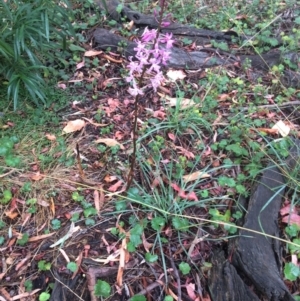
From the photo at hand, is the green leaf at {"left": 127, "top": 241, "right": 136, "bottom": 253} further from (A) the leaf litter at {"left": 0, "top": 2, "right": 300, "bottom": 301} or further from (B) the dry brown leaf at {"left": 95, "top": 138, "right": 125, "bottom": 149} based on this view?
(B) the dry brown leaf at {"left": 95, "top": 138, "right": 125, "bottom": 149}

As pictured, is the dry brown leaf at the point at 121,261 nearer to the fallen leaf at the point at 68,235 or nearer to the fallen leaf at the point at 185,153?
the fallen leaf at the point at 68,235

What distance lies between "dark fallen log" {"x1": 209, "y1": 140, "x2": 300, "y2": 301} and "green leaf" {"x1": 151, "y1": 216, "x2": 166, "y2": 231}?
308 mm

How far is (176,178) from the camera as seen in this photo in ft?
7.64

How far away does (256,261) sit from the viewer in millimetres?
1921

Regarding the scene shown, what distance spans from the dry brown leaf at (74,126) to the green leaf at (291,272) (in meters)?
1.47

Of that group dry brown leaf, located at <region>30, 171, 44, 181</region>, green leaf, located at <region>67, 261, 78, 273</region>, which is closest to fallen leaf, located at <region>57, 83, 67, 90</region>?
dry brown leaf, located at <region>30, 171, 44, 181</region>

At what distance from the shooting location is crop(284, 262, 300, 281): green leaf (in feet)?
6.23

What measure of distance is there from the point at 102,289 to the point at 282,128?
1519 mm

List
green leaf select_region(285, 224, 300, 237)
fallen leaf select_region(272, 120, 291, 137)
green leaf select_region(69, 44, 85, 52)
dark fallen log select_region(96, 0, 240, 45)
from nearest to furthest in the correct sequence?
green leaf select_region(285, 224, 300, 237), fallen leaf select_region(272, 120, 291, 137), green leaf select_region(69, 44, 85, 52), dark fallen log select_region(96, 0, 240, 45)

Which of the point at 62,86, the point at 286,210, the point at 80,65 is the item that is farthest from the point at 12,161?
the point at 286,210

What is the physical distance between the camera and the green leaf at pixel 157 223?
2.09 metres

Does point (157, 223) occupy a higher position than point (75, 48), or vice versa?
point (75, 48)

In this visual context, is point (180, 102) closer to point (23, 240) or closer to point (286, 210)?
point (286, 210)

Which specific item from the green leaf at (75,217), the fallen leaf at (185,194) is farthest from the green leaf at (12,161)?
the fallen leaf at (185,194)
